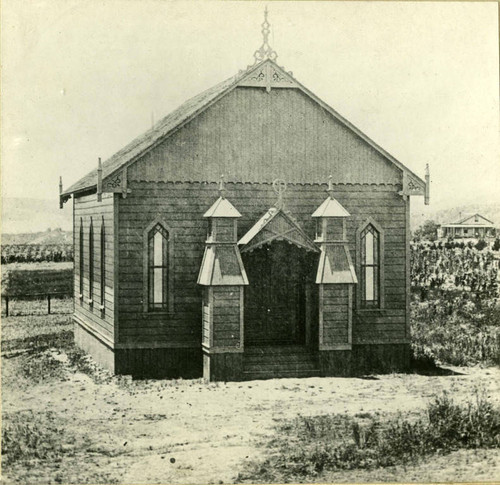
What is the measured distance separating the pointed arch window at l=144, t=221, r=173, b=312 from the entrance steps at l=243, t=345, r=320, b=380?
2478mm

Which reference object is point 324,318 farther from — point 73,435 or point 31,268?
point 31,268

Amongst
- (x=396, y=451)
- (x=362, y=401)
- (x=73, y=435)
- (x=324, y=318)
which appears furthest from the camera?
(x=324, y=318)

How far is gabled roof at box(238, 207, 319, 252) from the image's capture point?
65.8 ft

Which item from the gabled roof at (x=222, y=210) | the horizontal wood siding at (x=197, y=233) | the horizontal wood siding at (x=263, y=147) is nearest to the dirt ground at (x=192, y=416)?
the horizontal wood siding at (x=197, y=233)

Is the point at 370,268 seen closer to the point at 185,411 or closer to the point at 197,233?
the point at 197,233

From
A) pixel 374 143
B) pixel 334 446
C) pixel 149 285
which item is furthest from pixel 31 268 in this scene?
pixel 334 446

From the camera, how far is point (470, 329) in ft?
85.9

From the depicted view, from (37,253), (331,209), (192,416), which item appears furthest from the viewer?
(37,253)

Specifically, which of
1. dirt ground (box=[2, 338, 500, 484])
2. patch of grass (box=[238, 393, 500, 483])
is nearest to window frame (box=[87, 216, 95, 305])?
dirt ground (box=[2, 338, 500, 484])

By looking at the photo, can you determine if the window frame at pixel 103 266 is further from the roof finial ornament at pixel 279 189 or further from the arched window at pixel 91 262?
the roof finial ornament at pixel 279 189

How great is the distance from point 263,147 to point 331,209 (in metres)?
2.40

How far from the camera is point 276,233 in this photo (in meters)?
20.1

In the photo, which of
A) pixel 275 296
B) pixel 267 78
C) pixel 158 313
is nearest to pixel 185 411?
pixel 158 313

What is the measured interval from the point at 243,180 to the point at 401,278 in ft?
16.9
